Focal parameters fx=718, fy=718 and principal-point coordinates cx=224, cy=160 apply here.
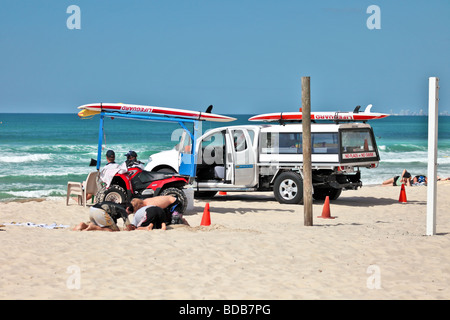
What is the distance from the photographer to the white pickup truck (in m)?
17.4

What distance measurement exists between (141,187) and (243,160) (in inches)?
137

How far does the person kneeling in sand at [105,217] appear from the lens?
1180 centimetres

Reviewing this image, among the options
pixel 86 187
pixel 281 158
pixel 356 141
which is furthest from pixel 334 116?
pixel 86 187

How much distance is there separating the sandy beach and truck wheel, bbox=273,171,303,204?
3874 mm

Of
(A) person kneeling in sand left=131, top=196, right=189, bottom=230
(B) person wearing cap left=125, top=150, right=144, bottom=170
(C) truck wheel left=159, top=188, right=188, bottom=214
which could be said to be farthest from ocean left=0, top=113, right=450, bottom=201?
(A) person kneeling in sand left=131, top=196, right=189, bottom=230

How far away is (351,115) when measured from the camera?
715 inches

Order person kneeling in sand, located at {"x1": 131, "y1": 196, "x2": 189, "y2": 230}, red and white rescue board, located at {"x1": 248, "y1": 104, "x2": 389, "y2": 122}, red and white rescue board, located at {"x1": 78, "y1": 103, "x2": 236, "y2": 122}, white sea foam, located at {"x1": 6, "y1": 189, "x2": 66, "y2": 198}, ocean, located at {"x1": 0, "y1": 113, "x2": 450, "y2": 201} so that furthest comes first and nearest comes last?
ocean, located at {"x1": 0, "y1": 113, "x2": 450, "y2": 201}, white sea foam, located at {"x1": 6, "y1": 189, "x2": 66, "y2": 198}, red and white rescue board, located at {"x1": 248, "y1": 104, "x2": 389, "y2": 122}, red and white rescue board, located at {"x1": 78, "y1": 103, "x2": 236, "y2": 122}, person kneeling in sand, located at {"x1": 131, "y1": 196, "x2": 189, "y2": 230}

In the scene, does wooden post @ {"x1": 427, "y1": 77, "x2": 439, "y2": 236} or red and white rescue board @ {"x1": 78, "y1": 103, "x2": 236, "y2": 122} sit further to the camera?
red and white rescue board @ {"x1": 78, "y1": 103, "x2": 236, "y2": 122}

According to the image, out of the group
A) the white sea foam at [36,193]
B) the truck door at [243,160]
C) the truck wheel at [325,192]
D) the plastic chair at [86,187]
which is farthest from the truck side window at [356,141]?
Result: the white sea foam at [36,193]

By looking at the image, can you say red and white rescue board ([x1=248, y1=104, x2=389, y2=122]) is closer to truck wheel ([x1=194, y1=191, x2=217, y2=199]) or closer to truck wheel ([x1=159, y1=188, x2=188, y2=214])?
truck wheel ([x1=194, y1=191, x2=217, y2=199])

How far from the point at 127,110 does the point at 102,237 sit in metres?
5.64

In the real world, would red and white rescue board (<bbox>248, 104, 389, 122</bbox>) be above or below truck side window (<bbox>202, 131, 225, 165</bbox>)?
above
